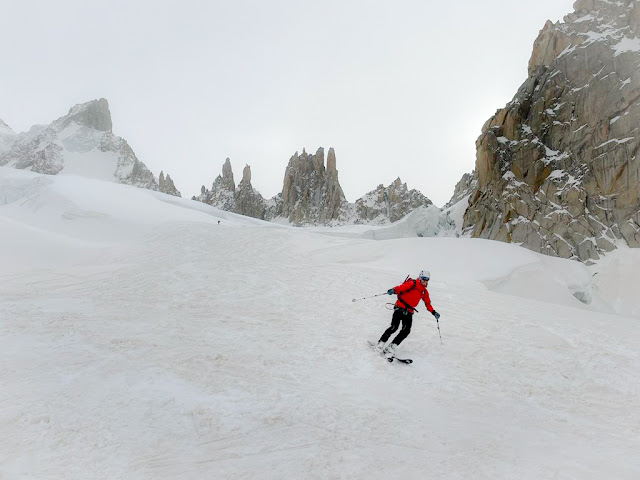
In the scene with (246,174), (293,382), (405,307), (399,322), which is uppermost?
(246,174)

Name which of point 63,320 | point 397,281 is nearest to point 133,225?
point 63,320

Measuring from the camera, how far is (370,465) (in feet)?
15.7

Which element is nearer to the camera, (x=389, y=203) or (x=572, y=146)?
(x=572, y=146)

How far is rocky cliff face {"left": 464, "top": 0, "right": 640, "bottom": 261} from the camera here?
62.7 meters

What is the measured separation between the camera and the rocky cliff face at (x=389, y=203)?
165875mm

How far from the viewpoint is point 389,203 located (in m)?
169

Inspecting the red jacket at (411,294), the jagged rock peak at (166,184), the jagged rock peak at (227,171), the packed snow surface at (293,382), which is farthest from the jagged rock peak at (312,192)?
the red jacket at (411,294)

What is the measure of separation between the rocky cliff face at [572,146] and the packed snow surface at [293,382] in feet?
209

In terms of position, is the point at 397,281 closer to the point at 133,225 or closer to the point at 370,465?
the point at 370,465

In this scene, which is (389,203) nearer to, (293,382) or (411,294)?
(411,294)

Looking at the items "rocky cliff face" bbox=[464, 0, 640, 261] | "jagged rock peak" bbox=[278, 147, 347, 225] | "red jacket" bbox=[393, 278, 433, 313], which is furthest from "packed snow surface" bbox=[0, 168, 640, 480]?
"jagged rock peak" bbox=[278, 147, 347, 225]

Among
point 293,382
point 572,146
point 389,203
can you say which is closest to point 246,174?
point 389,203

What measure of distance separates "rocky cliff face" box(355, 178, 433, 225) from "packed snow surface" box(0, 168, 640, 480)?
152552 mm

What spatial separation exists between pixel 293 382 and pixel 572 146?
82.2 metres
